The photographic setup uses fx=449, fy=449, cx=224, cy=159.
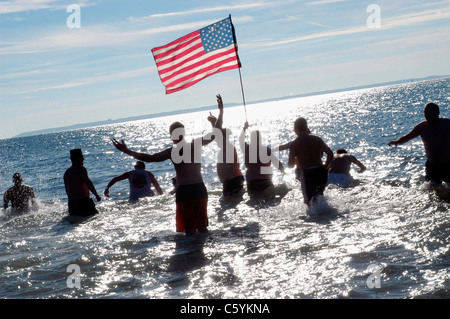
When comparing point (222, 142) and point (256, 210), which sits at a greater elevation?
point (222, 142)

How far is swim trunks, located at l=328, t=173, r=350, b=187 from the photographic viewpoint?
11070 millimetres

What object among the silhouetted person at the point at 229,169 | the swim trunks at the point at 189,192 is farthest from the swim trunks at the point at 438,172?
the swim trunks at the point at 189,192

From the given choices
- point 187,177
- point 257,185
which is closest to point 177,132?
point 187,177

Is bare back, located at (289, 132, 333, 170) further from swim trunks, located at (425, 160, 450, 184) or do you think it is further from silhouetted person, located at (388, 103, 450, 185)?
swim trunks, located at (425, 160, 450, 184)

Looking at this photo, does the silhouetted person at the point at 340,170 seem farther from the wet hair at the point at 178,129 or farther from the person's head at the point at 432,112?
the wet hair at the point at 178,129

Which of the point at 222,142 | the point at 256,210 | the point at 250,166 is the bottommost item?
the point at 256,210

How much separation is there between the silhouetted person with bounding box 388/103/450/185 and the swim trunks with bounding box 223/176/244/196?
4344 millimetres

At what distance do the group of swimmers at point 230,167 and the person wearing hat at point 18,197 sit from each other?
3cm

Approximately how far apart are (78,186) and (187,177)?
4974 millimetres
